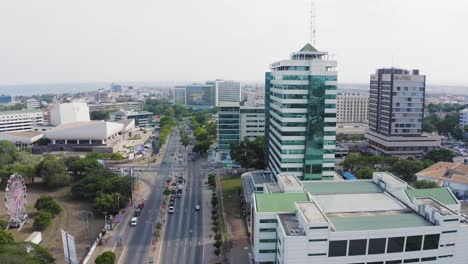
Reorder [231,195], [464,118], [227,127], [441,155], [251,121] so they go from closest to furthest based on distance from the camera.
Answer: [231,195] < [441,155] < [227,127] < [251,121] < [464,118]

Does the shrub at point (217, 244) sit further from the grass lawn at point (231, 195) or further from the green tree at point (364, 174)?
the green tree at point (364, 174)

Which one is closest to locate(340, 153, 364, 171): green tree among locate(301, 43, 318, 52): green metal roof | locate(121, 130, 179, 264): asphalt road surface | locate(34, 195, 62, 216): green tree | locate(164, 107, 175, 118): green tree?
locate(301, 43, 318, 52): green metal roof

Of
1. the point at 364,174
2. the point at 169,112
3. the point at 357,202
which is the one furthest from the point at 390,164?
the point at 169,112

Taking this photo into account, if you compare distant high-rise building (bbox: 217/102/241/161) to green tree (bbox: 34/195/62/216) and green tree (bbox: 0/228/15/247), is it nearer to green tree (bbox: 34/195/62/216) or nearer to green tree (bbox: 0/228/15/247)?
green tree (bbox: 34/195/62/216)

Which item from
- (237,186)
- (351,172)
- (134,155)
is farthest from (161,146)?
(351,172)

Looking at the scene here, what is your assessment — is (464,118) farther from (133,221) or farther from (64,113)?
(64,113)

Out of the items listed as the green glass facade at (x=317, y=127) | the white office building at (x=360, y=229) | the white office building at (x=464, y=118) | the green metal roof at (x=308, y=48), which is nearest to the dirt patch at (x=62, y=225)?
the white office building at (x=360, y=229)
